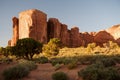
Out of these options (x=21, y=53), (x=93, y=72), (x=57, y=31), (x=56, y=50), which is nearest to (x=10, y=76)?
(x=93, y=72)

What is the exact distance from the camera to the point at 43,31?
207 feet

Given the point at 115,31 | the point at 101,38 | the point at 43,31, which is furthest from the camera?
the point at 115,31

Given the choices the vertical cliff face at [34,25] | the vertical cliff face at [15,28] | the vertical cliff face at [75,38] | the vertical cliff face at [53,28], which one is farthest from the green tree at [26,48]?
the vertical cliff face at [75,38]

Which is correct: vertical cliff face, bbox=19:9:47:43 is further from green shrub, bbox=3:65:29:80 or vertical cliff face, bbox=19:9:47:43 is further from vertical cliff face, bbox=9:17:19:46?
green shrub, bbox=3:65:29:80

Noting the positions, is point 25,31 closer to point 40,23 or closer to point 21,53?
point 40,23

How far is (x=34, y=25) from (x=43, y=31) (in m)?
2.71

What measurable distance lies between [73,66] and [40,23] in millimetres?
43256

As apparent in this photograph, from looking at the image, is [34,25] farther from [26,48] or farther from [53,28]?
[26,48]

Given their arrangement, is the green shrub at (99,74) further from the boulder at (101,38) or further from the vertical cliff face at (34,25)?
the boulder at (101,38)

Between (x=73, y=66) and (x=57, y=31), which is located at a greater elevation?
(x=57, y=31)

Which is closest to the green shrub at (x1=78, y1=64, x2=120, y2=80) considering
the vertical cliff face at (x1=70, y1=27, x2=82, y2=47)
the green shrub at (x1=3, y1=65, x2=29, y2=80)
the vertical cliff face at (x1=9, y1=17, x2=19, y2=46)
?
the green shrub at (x1=3, y1=65, x2=29, y2=80)

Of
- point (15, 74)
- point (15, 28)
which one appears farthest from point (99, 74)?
point (15, 28)

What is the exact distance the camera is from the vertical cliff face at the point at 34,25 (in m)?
61.2

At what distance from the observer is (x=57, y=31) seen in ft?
220
